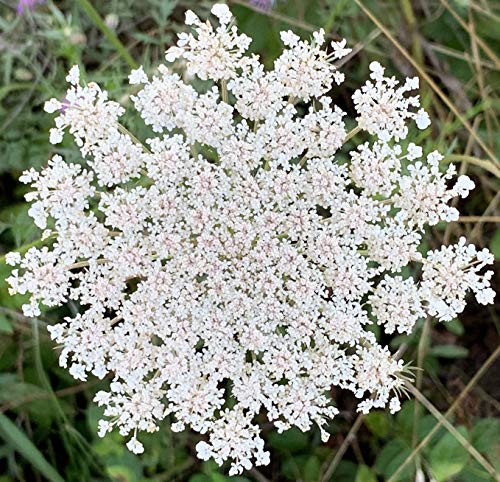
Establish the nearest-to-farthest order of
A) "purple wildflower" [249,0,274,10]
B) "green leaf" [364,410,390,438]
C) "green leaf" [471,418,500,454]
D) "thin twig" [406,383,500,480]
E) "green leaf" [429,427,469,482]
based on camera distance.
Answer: "green leaf" [429,427,469,482] < "thin twig" [406,383,500,480] < "green leaf" [471,418,500,454] < "purple wildflower" [249,0,274,10] < "green leaf" [364,410,390,438]

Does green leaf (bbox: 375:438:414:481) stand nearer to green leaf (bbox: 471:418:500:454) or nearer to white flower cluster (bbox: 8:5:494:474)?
green leaf (bbox: 471:418:500:454)

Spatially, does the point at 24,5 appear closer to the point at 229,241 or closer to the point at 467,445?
the point at 229,241

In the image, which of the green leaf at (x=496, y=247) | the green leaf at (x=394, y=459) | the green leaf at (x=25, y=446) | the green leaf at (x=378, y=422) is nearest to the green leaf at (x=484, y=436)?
the green leaf at (x=394, y=459)

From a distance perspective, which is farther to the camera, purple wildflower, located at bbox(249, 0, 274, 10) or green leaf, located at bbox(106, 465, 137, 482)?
purple wildflower, located at bbox(249, 0, 274, 10)

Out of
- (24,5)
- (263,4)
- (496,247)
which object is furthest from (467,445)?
(24,5)

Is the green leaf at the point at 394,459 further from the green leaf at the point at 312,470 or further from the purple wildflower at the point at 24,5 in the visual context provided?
the purple wildflower at the point at 24,5

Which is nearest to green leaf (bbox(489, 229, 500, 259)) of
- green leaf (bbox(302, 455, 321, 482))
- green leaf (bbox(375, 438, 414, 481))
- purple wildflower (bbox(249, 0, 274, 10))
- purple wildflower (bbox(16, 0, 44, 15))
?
green leaf (bbox(375, 438, 414, 481))
